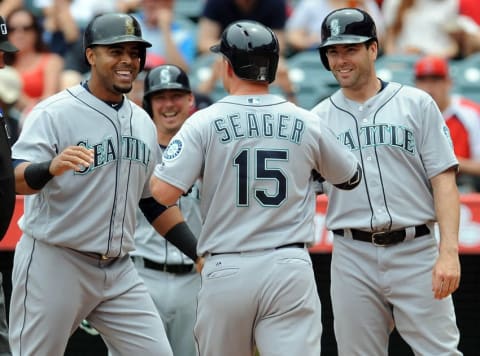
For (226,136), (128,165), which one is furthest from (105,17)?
(226,136)

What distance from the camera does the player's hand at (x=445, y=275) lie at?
4.49m

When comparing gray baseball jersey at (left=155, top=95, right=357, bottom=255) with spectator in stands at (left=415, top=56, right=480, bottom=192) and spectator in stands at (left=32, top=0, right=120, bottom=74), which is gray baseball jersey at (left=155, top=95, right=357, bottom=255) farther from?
spectator in stands at (left=32, top=0, right=120, bottom=74)

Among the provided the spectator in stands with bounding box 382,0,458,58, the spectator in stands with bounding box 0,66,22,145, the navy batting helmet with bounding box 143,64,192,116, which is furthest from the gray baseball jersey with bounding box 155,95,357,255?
the spectator in stands with bounding box 382,0,458,58

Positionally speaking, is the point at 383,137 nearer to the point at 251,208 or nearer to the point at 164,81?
the point at 251,208

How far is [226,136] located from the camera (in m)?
4.04

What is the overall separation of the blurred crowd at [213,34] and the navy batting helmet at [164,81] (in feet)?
7.31

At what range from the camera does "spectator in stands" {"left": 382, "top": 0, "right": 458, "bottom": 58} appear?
27.8ft

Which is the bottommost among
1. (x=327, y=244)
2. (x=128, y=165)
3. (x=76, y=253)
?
(x=327, y=244)

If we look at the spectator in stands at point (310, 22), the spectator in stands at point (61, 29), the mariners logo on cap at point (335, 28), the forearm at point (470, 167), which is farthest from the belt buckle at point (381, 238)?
the spectator in stands at point (61, 29)

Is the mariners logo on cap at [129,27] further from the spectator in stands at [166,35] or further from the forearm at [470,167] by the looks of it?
the spectator in stands at [166,35]

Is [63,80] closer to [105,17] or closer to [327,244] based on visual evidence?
[327,244]

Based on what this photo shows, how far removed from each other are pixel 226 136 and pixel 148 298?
1030mm

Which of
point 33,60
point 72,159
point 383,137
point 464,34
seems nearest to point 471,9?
point 464,34

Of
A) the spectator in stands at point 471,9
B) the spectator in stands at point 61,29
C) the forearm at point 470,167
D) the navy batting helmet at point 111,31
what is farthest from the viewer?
the spectator in stands at point 61,29
